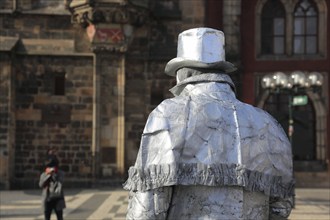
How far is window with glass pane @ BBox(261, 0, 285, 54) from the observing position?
20.6m

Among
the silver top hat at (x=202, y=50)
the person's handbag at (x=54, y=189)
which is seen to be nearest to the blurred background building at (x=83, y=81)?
the person's handbag at (x=54, y=189)

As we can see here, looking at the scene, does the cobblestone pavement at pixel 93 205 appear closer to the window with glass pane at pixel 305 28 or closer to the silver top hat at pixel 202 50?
the window with glass pane at pixel 305 28

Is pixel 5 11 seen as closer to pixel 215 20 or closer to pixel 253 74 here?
pixel 215 20

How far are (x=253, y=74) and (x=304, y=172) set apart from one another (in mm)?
3771

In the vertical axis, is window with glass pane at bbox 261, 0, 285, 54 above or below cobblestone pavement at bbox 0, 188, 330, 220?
above

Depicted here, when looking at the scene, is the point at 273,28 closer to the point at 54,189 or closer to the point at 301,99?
the point at 301,99

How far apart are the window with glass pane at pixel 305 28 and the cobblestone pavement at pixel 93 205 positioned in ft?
17.3

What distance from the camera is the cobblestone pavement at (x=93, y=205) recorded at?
38.7ft

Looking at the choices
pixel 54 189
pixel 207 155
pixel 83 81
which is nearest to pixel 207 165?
pixel 207 155

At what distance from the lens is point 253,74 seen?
20.3 m

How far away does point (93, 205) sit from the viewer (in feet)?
45.1

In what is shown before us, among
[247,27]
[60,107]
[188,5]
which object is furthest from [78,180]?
[247,27]

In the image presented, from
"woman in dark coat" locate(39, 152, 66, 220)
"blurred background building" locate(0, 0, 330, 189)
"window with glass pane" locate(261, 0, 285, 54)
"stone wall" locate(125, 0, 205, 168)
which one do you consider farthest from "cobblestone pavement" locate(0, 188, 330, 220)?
"window with glass pane" locate(261, 0, 285, 54)

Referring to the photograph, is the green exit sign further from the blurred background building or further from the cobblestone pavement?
the blurred background building
